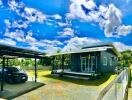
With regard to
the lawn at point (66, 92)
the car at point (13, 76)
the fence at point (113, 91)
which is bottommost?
the lawn at point (66, 92)

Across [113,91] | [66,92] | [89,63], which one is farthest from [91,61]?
[113,91]

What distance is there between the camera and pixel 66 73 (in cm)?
3322

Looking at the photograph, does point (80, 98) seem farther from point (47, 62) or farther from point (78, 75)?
point (47, 62)

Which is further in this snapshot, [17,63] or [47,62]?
[17,63]

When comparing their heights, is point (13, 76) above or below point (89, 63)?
below

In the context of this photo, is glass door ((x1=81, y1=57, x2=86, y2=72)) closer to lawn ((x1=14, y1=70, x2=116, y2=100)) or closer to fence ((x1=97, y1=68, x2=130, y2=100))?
lawn ((x1=14, y1=70, x2=116, y2=100))

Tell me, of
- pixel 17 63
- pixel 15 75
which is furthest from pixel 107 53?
pixel 17 63

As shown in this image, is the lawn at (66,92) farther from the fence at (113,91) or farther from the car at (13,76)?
the fence at (113,91)

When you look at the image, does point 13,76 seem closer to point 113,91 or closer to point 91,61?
point 91,61

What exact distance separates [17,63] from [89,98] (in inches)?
1829

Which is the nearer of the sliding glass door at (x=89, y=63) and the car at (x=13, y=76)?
the car at (x=13, y=76)

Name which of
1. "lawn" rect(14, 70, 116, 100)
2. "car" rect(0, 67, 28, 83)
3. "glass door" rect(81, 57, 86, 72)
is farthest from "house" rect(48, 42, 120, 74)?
"car" rect(0, 67, 28, 83)

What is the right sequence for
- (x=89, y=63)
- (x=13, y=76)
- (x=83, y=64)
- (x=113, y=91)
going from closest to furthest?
(x=113, y=91) → (x=13, y=76) → (x=89, y=63) → (x=83, y=64)

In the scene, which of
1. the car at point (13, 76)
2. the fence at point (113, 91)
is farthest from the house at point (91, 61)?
the fence at point (113, 91)
